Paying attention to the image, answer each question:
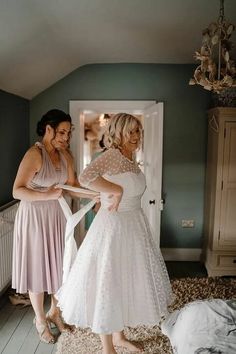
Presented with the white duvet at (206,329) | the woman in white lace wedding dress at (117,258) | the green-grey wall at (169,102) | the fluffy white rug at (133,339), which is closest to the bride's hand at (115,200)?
the woman in white lace wedding dress at (117,258)

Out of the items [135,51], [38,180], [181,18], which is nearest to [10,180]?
[38,180]

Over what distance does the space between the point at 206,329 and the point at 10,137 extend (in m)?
2.35

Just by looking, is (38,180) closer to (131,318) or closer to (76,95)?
(131,318)

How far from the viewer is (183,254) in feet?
12.8

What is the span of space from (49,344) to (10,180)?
59.5 inches

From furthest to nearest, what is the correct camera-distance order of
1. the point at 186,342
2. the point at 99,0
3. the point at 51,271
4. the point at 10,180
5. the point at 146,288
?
the point at 10,180 → the point at 51,271 → the point at 99,0 → the point at 146,288 → the point at 186,342

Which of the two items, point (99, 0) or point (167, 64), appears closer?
point (99, 0)

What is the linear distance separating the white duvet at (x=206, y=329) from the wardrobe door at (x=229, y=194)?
5.44ft

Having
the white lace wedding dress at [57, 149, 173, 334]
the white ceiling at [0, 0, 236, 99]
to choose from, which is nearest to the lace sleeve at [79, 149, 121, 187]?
the white lace wedding dress at [57, 149, 173, 334]

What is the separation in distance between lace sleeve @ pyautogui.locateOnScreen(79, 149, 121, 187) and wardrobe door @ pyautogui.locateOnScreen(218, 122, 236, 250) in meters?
1.82

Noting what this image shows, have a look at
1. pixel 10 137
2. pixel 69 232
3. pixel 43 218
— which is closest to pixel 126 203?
pixel 69 232

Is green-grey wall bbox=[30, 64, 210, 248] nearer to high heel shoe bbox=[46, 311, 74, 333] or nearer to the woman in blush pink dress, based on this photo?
the woman in blush pink dress

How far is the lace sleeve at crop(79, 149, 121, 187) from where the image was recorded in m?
1.72

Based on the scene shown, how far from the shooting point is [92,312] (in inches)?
73.0
